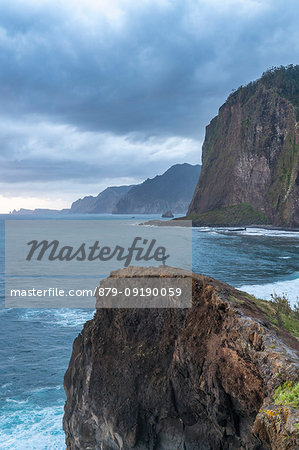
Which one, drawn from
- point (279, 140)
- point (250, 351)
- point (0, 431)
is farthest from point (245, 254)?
point (279, 140)

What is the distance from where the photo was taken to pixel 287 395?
195 inches

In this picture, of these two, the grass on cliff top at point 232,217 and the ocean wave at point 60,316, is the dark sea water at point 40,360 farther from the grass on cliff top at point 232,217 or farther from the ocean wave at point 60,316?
the grass on cliff top at point 232,217

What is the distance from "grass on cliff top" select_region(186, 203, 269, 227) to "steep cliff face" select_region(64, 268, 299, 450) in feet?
370

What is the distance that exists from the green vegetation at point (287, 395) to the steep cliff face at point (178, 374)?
10cm

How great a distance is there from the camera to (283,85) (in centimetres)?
12912

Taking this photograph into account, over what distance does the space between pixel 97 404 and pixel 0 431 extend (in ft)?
23.6

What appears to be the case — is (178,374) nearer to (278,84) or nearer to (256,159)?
(256,159)

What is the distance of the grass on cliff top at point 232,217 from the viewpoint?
118 m

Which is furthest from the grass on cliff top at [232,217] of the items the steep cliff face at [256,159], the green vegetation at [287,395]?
the green vegetation at [287,395]

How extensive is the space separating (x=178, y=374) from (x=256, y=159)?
408ft

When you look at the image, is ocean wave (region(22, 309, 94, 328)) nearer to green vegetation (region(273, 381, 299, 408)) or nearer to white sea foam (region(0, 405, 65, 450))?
white sea foam (region(0, 405, 65, 450))

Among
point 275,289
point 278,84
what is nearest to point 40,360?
point 275,289

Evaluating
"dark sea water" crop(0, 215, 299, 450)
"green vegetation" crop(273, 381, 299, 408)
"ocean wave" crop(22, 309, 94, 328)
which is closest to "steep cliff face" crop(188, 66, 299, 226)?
"dark sea water" crop(0, 215, 299, 450)

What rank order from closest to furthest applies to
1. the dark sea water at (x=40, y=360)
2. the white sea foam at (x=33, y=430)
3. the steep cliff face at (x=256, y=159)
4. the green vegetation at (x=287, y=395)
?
1. the green vegetation at (x=287, y=395)
2. the white sea foam at (x=33, y=430)
3. the dark sea water at (x=40, y=360)
4. the steep cliff face at (x=256, y=159)
